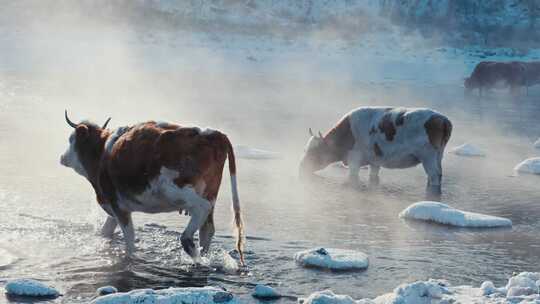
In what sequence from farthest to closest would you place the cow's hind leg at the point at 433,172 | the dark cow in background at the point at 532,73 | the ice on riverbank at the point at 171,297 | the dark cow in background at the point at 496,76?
1. the dark cow in background at the point at 532,73
2. the dark cow in background at the point at 496,76
3. the cow's hind leg at the point at 433,172
4. the ice on riverbank at the point at 171,297

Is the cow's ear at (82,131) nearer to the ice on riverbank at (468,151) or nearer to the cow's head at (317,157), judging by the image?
the cow's head at (317,157)

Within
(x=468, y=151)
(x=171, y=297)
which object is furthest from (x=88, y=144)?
(x=468, y=151)

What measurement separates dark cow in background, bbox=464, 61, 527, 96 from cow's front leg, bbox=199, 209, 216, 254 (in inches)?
1068

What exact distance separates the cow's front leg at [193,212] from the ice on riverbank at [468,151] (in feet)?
32.4

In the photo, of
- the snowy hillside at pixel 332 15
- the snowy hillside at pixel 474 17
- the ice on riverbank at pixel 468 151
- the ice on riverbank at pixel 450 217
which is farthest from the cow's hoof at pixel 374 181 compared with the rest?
the snowy hillside at pixel 474 17

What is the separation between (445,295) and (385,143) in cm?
637

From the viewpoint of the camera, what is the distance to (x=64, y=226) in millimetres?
10055

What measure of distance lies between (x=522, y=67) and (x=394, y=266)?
29885 mm

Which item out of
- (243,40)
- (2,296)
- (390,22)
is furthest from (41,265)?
(390,22)

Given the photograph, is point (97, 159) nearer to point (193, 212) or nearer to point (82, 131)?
point (82, 131)

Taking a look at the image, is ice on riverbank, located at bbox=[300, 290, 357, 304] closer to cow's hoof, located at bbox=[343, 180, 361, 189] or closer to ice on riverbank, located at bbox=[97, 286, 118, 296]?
ice on riverbank, located at bbox=[97, 286, 118, 296]

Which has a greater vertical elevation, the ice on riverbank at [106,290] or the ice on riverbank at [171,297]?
the ice on riverbank at [171,297]

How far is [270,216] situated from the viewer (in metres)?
11.2

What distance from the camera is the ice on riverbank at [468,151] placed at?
17.5 m
